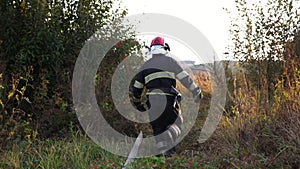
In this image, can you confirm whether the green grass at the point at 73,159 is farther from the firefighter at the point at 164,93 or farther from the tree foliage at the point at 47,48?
the tree foliage at the point at 47,48

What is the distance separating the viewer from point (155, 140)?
22.7 ft

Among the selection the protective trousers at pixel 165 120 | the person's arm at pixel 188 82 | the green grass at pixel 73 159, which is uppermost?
the person's arm at pixel 188 82

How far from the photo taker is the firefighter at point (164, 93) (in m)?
6.74

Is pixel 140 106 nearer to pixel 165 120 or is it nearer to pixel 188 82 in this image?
pixel 165 120

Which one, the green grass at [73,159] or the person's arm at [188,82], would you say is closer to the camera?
the green grass at [73,159]

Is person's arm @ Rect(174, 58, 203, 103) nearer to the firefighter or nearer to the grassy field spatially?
the firefighter

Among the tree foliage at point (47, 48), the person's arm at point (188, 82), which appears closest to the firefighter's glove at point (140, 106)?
the person's arm at point (188, 82)

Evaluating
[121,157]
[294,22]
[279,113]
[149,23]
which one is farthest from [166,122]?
[294,22]

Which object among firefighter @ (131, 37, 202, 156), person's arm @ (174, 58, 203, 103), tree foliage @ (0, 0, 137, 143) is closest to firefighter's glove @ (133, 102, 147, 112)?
firefighter @ (131, 37, 202, 156)

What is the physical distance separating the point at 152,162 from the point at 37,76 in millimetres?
3722

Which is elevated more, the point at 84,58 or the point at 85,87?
the point at 84,58

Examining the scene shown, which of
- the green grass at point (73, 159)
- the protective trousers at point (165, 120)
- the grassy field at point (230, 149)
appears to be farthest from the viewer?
the protective trousers at point (165, 120)

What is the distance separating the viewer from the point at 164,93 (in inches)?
266

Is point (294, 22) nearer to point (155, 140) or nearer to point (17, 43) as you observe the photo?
point (155, 140)
